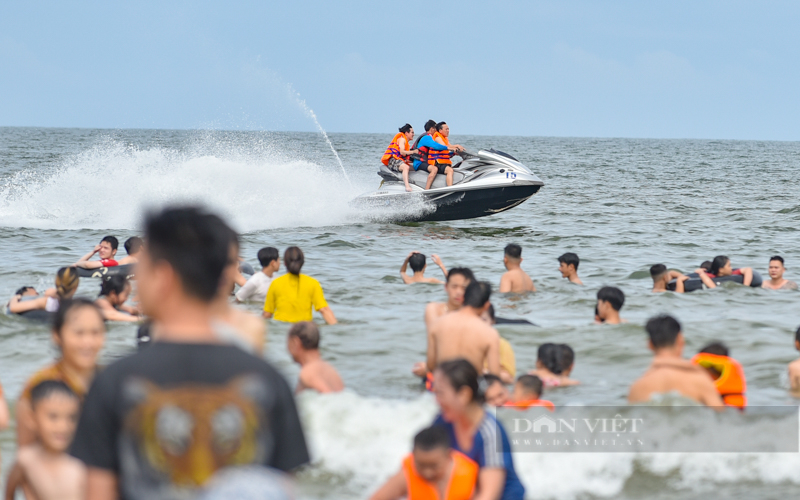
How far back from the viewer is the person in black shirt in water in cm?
182

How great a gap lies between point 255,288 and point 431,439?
624 cm

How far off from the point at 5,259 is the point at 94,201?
25.5ft

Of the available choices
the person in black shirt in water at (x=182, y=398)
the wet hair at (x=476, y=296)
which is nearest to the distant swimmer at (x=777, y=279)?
the wet hair at (x=476, y=296)

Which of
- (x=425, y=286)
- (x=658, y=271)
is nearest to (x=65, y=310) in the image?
(x=425, y=286)

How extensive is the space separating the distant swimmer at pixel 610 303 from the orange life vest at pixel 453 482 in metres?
5.05

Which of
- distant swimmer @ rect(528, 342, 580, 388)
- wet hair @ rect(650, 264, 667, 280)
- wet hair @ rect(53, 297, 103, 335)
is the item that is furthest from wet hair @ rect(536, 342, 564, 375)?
wet hair @ rect(650, 264, 667, 280)

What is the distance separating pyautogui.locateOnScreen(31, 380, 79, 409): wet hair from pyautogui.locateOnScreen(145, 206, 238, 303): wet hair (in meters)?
1.98

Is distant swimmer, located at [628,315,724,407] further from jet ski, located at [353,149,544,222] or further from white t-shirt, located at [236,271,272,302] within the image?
jet ski, located at [353,149,544,222]

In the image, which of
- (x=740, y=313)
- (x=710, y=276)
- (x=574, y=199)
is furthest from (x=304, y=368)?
(x=574, y=199)

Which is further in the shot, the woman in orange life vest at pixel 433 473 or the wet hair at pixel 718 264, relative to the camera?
the wet hair at pixel 718 264

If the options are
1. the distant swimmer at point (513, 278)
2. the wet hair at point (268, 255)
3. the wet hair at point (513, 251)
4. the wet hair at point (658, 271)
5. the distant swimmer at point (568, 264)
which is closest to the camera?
the wet hair at point (268, 255)

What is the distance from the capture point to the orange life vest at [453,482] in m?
3.91

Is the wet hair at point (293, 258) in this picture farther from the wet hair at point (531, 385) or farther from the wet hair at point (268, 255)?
the wet hair at point (531, 385)

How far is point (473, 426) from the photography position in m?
4.04
